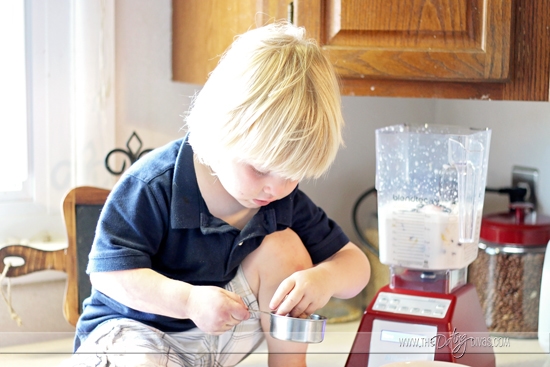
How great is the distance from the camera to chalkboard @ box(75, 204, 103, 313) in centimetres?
112

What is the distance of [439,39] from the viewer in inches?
38.1

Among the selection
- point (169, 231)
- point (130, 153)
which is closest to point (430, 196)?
point (169, 231)

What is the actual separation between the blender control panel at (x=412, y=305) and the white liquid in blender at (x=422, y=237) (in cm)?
6

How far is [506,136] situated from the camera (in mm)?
1308

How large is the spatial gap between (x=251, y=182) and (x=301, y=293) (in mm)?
157

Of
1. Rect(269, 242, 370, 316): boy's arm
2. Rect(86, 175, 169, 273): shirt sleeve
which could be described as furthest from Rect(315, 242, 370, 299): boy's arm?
Rect(86, 175, 169, 273): shirt sleeve

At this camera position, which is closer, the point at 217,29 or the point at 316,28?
the point at 316,28

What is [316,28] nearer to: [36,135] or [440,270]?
[440,270]

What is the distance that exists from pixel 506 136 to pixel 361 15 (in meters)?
0.48

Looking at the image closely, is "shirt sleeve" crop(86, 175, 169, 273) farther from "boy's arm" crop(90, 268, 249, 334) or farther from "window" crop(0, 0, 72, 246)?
"window" crop(0, 0, 72, 246)

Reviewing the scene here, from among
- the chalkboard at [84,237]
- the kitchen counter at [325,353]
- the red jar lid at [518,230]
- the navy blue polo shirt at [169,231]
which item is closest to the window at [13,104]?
the chalkboard at [84,237]

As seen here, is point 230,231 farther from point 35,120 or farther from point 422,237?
point 35,120

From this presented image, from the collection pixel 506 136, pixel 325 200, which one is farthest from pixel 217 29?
pixel 506 136

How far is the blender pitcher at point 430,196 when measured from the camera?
0.99m
